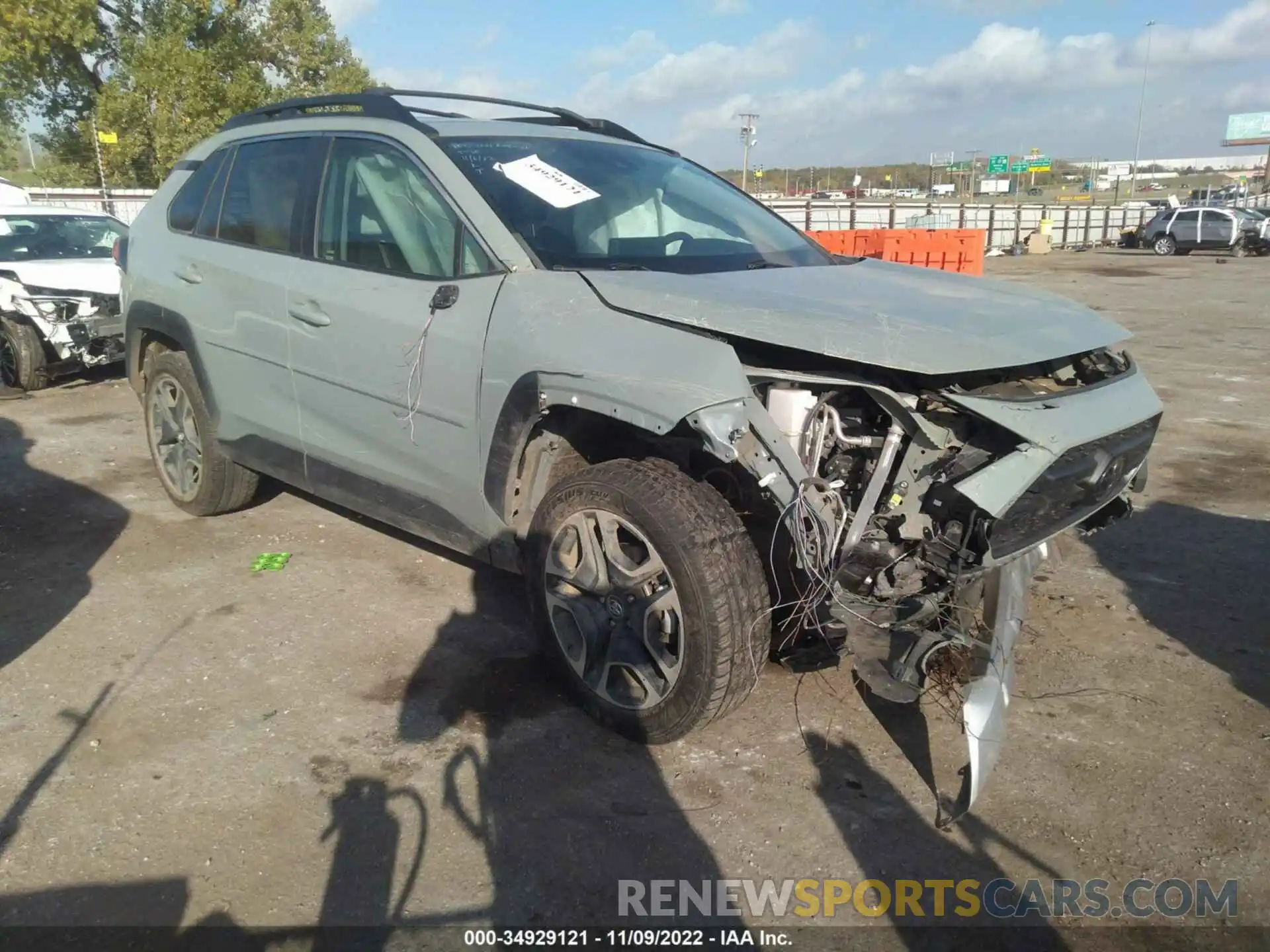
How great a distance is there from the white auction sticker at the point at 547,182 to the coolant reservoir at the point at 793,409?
3.95 ft

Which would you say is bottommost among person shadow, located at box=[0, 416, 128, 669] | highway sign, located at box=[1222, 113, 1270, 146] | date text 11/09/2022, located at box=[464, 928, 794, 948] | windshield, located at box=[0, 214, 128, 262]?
date text 11/09/2022, located at box=[464, 928, 794, 948]

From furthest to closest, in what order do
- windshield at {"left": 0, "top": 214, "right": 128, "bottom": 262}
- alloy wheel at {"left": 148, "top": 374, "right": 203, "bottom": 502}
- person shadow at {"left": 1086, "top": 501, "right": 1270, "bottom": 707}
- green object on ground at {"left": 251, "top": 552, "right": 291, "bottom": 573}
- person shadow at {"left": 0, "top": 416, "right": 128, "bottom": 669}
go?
1. windshield at {"left": 0, "top": 214, "right": 128, "bottom": 262}
2. alloy wheel at {"left": 148, "top": 374, "right": 203, "bottom": 502}
3. green object on ground at {"left": 251, "top": 552, "right": 291, "bottom": 573}
4. person shadow at {"left": 0, "top": 416, "right": 128, "bottom": 669}
5. person shadow at {"left": 1086, "top": 501, "right": 1270, "bottom": 707}

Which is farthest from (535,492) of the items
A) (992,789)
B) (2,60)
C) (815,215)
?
(2,60)

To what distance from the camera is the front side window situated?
3.50 meters

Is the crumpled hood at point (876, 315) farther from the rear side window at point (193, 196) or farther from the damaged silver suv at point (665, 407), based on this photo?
the rear side window at point (193, 196)

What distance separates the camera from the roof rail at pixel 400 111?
3961 millimetres

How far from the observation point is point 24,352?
8320mm

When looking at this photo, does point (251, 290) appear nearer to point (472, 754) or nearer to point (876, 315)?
point (472, 754)

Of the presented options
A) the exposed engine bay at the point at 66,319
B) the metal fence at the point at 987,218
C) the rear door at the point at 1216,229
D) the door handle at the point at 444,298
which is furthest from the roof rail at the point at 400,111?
the rear door at the point at 1216,229

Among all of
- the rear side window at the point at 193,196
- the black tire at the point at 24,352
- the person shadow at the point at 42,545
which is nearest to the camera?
the person shadow at the point at 42,545

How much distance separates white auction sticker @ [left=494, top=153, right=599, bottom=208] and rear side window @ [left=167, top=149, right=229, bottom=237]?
197 centimetres

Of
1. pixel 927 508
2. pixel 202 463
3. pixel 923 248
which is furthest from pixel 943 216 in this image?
pixel 927 508

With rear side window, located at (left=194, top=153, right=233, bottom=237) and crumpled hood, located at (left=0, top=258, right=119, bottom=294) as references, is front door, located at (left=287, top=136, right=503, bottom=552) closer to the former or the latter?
rear side window, located at (left=194, top=153, right=233, bottom=237)

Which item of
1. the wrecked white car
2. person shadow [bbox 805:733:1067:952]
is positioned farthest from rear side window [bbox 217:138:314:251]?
the wrecked white car
